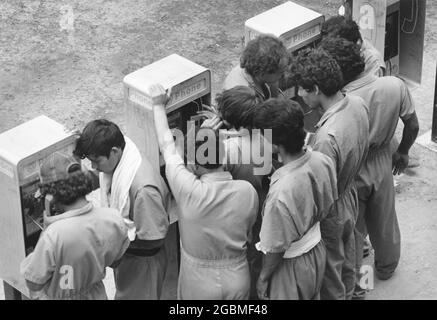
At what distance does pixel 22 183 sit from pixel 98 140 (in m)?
0.50

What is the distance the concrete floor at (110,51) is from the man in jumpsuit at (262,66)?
1.79 m

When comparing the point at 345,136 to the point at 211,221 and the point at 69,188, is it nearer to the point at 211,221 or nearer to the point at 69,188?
the point at 211,221

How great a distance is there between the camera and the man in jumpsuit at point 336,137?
5.96 metres

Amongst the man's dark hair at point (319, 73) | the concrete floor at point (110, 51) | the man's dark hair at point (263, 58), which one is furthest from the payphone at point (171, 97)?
the concrete floor at point (110, 51)

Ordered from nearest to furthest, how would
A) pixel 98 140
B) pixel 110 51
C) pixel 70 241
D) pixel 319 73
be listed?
pixel 70 241 → pixel 98 140 → pixel 319 73 → pixel 110 51

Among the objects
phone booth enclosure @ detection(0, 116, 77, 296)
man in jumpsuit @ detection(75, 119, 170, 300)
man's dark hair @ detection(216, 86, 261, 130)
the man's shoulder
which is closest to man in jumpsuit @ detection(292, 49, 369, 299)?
man's dark hair @ detection(216, 86, 261, 130)

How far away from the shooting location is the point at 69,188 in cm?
533

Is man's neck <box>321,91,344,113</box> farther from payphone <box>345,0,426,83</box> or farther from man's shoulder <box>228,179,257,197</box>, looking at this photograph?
payphone <box>345,0,426,83</box>

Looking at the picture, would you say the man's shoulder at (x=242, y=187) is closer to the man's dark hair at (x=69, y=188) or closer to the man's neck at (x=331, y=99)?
the man's dark hair at (x=69, y=188)

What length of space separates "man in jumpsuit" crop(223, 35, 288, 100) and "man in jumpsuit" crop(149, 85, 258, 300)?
3.01ft

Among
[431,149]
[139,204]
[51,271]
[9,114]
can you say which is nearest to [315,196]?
[139,204]

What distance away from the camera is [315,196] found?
5.61 meters

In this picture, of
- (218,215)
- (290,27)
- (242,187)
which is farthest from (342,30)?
(218,215)

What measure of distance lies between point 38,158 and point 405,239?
2843 millimetres
